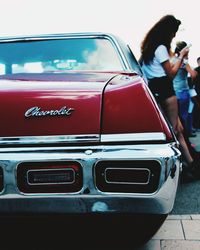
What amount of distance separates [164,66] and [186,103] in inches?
110

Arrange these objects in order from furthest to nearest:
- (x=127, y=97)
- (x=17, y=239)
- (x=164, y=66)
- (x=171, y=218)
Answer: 1. (x=164, y=66)
2. (x=171, y=218)
3. (x=17, y=239)
4. (x=127, y=97)

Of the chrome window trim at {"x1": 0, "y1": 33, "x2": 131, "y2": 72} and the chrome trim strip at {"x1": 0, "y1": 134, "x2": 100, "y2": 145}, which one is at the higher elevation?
the chrome window trim at {"x1": 0, "y1": 33, "x2": 131, "y2": 72}

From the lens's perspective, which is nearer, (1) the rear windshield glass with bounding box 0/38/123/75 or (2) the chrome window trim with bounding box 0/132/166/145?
(2) the chrome window trim with bounding box 0/132/166/145

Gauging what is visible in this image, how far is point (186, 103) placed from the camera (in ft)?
20.9

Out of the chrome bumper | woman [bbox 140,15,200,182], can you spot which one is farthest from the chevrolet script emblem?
woman [bbox 140,15,200,182]

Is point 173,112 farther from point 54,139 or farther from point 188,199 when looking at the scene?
point 54,139

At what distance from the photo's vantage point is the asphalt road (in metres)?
3.08

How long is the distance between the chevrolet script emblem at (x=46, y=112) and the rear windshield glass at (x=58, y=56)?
0.97m

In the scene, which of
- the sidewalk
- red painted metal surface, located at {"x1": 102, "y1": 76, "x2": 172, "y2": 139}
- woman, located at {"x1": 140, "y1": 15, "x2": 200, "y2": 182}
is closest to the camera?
red painted metal surface, located at {"x1": 102, "y1": 76, "x2": 172, "y2": 139}

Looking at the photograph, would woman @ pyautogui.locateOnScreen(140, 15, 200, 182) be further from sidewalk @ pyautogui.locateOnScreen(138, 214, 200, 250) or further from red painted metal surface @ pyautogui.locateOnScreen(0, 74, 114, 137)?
red painted metal surface @ pyautogui.locateOnScreen(0, 74, 114, 137)

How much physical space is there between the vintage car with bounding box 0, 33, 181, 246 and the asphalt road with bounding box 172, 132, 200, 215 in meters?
1.33

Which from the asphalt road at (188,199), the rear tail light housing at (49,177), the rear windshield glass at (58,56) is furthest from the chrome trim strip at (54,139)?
the asphalt road at (188,199)

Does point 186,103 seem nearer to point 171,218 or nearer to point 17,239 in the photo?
point 171,218

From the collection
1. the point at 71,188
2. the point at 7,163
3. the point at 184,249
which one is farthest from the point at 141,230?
the point at 7,163
